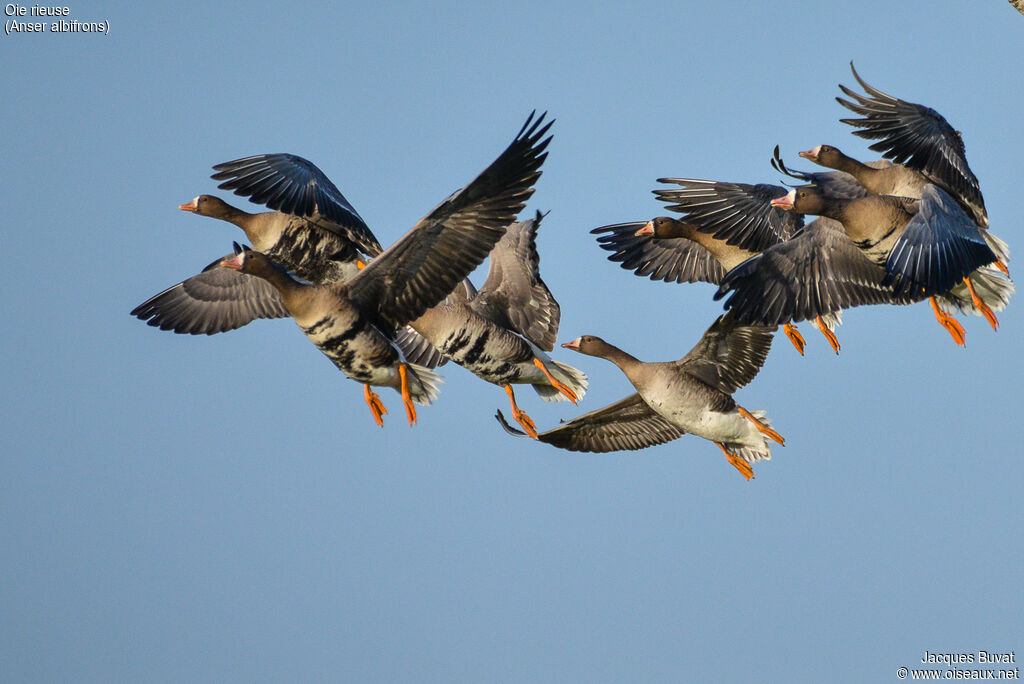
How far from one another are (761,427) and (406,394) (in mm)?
3189

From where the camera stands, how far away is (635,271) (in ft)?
46.9

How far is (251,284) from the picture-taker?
46.0ft

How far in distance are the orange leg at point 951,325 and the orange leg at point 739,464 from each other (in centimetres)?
219

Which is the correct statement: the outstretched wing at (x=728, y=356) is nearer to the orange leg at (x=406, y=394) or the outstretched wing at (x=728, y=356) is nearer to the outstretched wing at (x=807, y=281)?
the outstretched wing at (x=807, y=281)

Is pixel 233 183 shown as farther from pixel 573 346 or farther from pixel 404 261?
pixel 573 346

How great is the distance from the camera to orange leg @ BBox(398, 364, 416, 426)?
1201 cm

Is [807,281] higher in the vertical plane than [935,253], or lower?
higher

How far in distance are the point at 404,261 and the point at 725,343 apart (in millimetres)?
2987

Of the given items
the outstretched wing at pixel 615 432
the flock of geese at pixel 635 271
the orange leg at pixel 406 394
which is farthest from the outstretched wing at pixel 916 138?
the orange leg at pixel 406 394

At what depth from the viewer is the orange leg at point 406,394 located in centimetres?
1201

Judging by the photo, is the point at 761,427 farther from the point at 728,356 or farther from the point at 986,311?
the point at 986,311

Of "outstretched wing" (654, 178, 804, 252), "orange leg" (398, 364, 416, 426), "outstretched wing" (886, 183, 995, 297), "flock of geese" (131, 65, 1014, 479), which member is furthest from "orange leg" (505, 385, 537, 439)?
"outstretched wing" (886, 183, 995, 297)

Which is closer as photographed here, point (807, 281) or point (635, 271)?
point (807, 281)

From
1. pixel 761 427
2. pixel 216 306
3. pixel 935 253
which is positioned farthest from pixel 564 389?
pixel 935 253
